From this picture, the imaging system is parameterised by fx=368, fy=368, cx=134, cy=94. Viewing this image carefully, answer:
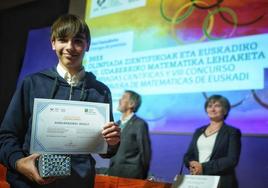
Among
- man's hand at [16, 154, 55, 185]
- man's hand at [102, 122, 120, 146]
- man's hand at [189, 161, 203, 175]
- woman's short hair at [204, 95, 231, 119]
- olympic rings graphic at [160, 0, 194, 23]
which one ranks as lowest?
man's hand at [189, 161, 203, 175]

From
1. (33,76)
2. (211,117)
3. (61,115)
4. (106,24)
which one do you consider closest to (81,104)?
(61,115)

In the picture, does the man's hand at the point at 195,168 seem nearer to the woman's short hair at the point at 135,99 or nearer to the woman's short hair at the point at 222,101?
the woman's short hair at the point at 222,101

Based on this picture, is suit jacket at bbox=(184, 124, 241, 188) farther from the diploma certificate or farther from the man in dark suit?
the diploma certificate

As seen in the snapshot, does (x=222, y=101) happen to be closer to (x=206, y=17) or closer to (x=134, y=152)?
(x=206, y=17)

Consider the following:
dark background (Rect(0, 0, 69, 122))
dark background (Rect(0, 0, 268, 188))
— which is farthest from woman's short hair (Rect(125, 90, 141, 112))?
dark background (Rect(0, 0, 69, 122))

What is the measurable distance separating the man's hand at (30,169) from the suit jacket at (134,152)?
4.88 ft

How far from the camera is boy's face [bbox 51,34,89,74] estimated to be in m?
1.12

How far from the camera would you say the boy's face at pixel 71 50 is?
1.12m

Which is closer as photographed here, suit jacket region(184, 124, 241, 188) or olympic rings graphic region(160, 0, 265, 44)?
suit jacket region(184, 124, 241, 188)

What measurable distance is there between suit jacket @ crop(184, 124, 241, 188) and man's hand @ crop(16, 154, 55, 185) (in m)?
1.34

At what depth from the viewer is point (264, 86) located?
80.9 inches

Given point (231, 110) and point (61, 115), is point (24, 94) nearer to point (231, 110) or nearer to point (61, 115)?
point (61, 115)

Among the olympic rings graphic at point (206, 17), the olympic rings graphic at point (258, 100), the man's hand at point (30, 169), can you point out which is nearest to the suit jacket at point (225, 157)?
the olympic rings graphic at point (258, 100)

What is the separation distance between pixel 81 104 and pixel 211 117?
4.13 ft
